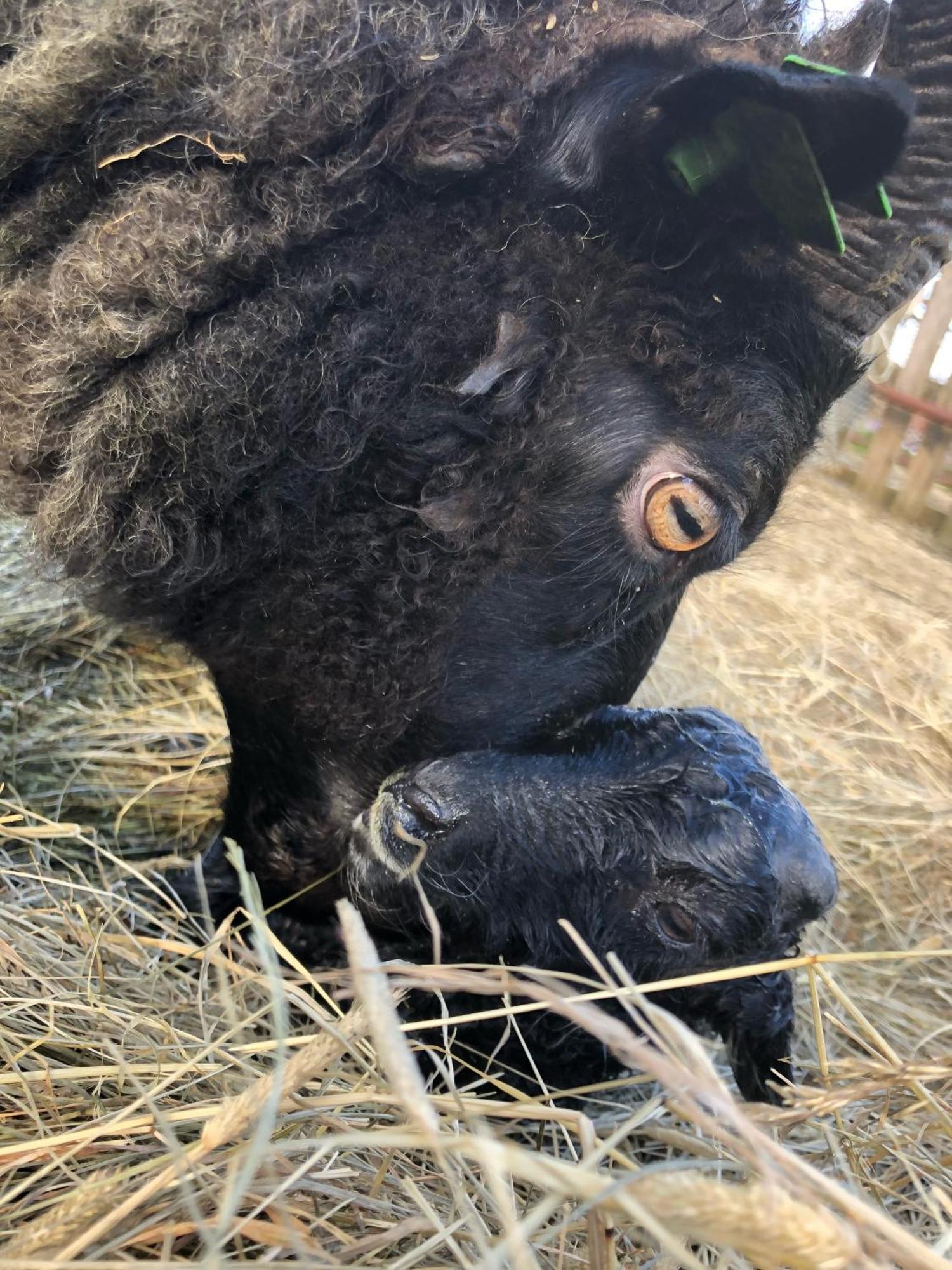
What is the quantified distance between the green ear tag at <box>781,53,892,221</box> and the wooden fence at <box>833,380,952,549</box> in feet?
21.4

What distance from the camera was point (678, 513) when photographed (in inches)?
68.9

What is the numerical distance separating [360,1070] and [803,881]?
2.96 ft

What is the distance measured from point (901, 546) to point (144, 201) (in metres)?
7.00

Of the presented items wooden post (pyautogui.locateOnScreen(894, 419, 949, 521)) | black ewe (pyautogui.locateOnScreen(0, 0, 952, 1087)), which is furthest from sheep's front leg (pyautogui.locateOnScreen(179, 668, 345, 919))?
wooden post (pyautogui.locateOnScreen(894, 419, 949, 521))

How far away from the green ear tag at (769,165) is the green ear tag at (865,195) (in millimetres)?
70

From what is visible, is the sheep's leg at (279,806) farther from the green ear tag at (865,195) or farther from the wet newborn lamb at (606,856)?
the green ear tag at (865,195)

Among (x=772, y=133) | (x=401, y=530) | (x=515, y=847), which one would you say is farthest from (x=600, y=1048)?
(x=772, y=133)

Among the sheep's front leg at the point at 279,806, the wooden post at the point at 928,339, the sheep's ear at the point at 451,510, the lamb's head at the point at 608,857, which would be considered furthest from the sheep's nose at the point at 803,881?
the wooden post at the point at 928,339

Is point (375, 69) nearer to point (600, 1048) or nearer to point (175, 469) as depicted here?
point (175, 469)

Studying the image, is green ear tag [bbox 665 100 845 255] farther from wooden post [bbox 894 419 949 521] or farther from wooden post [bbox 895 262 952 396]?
wooden post [bbox 895 262 952 396]

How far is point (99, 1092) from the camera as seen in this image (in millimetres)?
1562

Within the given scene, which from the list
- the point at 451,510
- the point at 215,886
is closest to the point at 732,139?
the point at 451,510

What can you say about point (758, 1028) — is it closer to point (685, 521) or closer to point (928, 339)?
point (685, 521)

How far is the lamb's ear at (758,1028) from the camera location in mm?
2010
